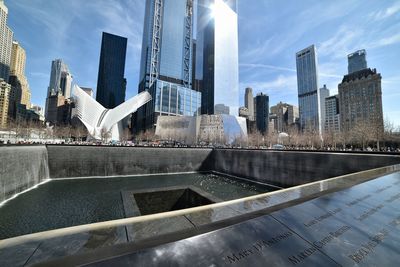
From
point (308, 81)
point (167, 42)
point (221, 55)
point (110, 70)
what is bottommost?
point (308, 81)

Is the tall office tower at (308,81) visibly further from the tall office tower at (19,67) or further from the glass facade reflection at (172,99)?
the tall office tower at (19,67)

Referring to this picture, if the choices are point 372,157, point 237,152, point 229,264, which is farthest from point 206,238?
point 237,152

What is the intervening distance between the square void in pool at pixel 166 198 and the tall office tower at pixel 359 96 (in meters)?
64.4

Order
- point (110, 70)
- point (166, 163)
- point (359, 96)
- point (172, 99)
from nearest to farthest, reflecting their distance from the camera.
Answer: point (166, 163) < point (359, 96) < point (172, 99) < point (110, 70)

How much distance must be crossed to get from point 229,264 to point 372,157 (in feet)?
42.8

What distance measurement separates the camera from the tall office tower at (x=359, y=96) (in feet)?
197

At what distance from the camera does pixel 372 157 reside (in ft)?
34.3

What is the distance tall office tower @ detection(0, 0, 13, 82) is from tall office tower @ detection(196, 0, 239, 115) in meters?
108

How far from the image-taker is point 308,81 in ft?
436

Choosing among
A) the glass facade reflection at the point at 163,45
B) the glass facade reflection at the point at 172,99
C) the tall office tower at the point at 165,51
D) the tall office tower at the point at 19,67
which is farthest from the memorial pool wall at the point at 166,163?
the tall office tower at the point at 19,67

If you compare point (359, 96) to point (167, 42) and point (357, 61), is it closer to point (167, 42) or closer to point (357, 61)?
point (357, 61)

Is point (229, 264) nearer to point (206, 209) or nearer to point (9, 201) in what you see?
point (206, 209)

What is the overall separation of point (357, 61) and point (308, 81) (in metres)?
32.8

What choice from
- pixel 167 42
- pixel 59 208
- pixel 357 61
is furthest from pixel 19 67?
pixel 357 61
